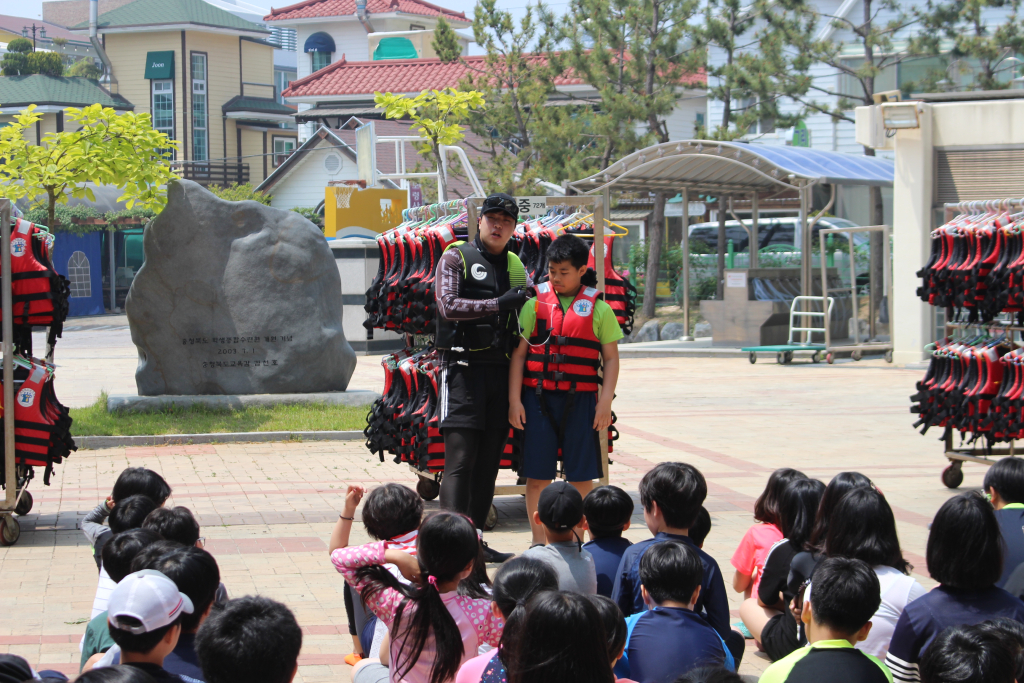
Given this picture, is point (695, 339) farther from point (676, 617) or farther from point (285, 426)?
point (676, 617)

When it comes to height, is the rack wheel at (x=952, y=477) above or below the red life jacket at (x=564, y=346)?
below

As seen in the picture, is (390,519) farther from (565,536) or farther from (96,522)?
(96,522)

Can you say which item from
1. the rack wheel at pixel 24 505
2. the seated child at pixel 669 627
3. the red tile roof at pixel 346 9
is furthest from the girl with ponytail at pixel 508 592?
the red tile roof at pixel 346 9

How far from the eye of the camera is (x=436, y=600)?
3.61m

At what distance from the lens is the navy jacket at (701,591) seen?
3930mm

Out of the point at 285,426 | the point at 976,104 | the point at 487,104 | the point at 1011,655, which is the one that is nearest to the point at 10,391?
the point at 285,426

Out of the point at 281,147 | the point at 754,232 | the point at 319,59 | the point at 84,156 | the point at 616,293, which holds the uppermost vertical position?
the point at 319,59

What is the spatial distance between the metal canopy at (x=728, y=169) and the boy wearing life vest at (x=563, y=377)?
12042 millimetres

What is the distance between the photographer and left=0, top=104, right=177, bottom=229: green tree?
35.3 feet

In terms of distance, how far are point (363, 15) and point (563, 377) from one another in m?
40.9

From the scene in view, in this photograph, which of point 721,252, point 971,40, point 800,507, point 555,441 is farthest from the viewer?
point 721,252

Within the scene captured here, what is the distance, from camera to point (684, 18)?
24.3 metres

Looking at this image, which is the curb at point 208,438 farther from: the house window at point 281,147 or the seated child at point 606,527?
the house window at point 281,147

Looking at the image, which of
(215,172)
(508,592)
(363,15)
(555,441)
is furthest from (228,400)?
(363,15)
